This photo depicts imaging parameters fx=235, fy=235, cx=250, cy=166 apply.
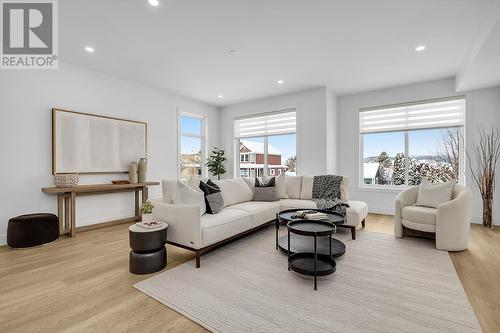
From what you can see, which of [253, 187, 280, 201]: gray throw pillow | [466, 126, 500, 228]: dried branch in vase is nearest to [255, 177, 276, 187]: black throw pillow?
[253, 187, 280, 201]: gray throw pillow

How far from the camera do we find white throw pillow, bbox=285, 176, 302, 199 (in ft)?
15.8

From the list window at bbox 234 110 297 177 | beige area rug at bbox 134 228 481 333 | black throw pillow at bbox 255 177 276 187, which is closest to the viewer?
beige area rug at bbox 134 228 481 333

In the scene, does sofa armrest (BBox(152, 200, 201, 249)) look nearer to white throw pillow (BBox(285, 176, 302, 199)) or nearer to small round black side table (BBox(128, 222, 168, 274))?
small round black side table (BBox(128, 222, 168, 274))

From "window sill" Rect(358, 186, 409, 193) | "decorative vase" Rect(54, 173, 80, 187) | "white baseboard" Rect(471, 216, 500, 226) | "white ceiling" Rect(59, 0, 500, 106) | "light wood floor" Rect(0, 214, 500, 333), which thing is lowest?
"light wood floor" Rect(0, 214, 500, 333)

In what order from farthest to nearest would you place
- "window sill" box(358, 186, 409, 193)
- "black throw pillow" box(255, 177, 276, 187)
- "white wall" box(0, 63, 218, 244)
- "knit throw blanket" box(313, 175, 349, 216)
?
"window sill" box(358, 186, 409, 193), "black throw pillow" box(255, 177, 276, 187), "knit throw blanket" box(313, 175, 349, 216), "white wall" box(0, 63, 218, 244)

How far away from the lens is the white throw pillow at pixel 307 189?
4.70 metres

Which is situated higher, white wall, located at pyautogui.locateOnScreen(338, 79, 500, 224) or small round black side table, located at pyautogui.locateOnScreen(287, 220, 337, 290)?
white wall, located at pyautogui.locateOnScreen(338, 79, 500, 224)

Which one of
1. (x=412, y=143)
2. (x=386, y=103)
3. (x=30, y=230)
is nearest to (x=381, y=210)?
(x=412, y=143)

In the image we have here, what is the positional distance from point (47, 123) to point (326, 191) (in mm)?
4974

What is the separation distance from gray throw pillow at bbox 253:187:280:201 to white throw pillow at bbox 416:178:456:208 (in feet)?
7.74

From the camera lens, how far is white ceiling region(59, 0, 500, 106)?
103 inches

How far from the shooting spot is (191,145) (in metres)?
6.42

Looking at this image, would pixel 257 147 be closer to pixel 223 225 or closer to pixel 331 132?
pixel 331 132

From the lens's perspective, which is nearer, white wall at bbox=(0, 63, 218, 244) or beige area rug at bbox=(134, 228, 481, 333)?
beige area rug at bbox=(134, 228, 481, 333)
